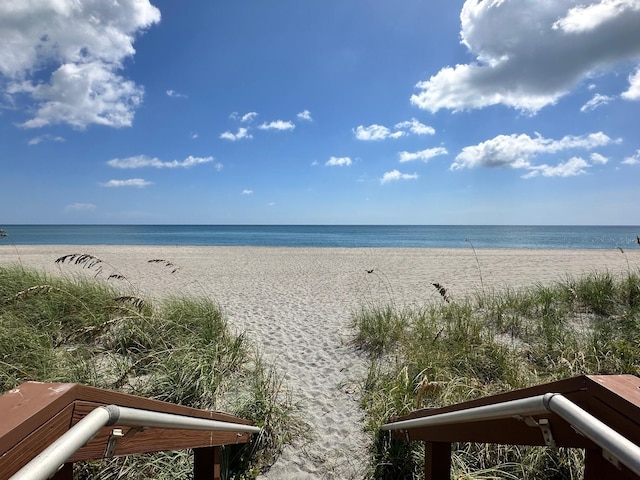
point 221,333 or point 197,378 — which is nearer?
point 197,378

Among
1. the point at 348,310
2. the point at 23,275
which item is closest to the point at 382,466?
the point at 348,310

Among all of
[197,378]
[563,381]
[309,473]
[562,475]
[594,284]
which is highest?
[563,381]

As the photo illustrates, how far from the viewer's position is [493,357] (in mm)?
4914

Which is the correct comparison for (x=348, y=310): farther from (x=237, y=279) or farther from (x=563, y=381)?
(x=563, y=381)

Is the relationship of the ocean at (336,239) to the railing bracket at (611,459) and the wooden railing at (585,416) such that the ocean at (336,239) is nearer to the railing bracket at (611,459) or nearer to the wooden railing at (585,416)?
the wooden railing at (585,416)

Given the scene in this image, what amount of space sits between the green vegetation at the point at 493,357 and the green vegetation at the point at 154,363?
47.4 inches

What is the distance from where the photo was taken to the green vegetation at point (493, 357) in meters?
3.24

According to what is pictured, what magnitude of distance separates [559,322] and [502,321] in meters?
0.86

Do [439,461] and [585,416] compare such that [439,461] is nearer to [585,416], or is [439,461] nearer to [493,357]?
[585,416]

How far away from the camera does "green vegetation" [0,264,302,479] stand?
11.5ft

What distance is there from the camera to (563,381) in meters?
1.07

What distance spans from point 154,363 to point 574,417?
15.1ft

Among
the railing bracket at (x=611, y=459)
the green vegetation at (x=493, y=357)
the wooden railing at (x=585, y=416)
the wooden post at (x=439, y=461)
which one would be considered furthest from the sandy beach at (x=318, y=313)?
the railing bracket at (x=611, y=459)

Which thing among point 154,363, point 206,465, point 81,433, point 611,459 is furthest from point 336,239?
point 81,433
